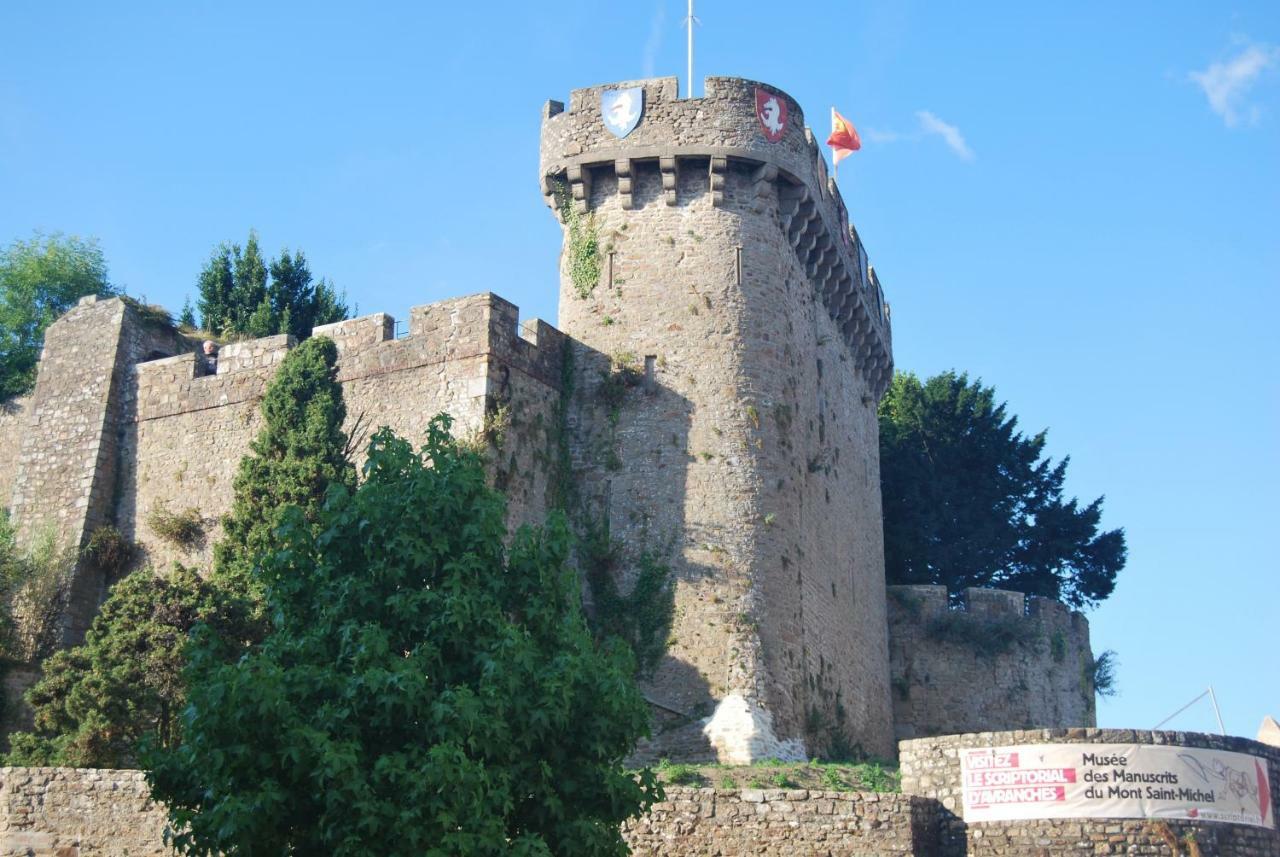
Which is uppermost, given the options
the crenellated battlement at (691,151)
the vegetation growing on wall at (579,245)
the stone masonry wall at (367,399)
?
the crenellated battlement at (691,151)

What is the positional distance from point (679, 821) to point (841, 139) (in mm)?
18224

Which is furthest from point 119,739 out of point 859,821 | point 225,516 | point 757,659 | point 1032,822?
point 1032,822

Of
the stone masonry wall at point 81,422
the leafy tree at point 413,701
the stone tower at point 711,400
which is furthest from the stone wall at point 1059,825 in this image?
the stone masonry wall at point 81,422

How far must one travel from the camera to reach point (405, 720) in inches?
607

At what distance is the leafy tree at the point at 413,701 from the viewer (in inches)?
581

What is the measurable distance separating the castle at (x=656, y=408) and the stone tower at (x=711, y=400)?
0.04 metres

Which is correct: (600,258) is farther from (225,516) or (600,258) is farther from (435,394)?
(225,516)

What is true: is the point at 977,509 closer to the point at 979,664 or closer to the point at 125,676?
the point at 979,664

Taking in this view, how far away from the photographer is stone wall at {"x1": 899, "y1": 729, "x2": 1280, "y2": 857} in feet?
61.8

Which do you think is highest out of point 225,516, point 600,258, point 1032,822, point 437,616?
point 600,258

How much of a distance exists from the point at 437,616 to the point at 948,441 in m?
26.4

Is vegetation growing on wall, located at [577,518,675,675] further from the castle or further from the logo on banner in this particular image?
the logo on banner

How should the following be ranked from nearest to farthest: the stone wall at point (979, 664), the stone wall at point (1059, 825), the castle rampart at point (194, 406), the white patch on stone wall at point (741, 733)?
the stone wall at point (1059, 825) → the white patch on stone wall at point (741, 733) → the castle rampart at point (194, 406) → the stone wall at point (979, 664)

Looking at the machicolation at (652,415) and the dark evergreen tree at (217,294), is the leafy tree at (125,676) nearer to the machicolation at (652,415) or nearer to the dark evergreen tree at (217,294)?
the machicolation at (652,415)
